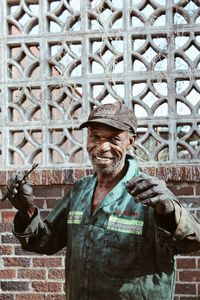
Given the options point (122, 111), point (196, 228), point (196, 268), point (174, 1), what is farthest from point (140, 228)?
point (174, 1)

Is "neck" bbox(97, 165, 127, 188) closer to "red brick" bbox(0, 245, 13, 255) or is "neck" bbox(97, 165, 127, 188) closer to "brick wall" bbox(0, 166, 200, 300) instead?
"brick wall" bbox(0, 166, 200, 300)

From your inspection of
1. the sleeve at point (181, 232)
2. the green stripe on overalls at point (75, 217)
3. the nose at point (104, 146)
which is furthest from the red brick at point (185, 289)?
the nose at point (104, 146)

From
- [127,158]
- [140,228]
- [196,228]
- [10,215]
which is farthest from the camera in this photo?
[10,215]

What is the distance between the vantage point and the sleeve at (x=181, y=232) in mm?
1858

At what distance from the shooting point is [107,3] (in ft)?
12.6

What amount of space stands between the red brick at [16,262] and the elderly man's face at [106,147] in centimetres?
185

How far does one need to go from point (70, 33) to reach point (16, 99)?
62cm

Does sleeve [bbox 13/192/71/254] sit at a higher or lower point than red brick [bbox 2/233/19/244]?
higher

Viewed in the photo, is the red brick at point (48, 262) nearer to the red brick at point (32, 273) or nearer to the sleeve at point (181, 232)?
the red brick at point (32, 273)

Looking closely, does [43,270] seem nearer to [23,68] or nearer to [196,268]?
[196,268]

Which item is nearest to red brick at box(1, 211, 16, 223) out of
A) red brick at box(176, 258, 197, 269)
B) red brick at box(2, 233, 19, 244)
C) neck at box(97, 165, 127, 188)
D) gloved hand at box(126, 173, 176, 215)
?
red brick at box(2, 233, 19, 244)

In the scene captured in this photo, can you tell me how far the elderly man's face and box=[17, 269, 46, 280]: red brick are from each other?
1.84 meters

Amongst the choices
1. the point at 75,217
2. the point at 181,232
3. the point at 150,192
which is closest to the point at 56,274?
the point at 75,217

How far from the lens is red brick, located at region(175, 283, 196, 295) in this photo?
11.8 feet
